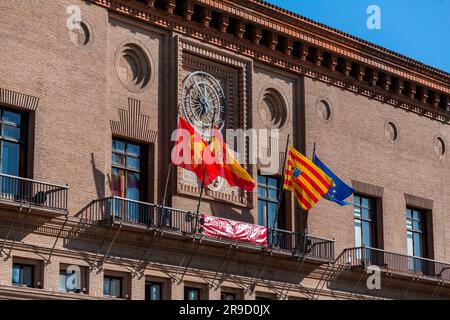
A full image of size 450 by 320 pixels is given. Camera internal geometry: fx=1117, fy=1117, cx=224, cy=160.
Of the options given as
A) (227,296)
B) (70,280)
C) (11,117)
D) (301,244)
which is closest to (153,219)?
(70,280)

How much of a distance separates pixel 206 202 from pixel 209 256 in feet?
6.21

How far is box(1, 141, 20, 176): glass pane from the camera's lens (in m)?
31.6

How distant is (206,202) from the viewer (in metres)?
36.5

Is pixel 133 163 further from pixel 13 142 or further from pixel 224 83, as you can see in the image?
pixel 224 83

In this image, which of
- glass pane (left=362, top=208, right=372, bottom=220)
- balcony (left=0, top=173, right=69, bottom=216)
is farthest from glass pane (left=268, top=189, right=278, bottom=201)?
balcony (left=0, top=173, right=69, bottom=216)

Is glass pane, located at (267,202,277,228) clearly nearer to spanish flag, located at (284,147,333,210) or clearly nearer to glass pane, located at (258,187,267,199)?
glass pane, located at (258,187,267,199)

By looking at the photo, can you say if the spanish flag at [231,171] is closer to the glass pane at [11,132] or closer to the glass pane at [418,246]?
the glass pane at [11,132]

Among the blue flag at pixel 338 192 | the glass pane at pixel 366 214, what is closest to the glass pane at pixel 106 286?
the blue flag at pixel 338 192

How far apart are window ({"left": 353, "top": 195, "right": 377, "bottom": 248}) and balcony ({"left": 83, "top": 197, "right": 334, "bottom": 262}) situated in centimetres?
462

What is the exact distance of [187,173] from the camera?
36188 millimetres

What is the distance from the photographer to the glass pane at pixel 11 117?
104ft

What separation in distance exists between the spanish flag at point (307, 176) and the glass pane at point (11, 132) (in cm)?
993
